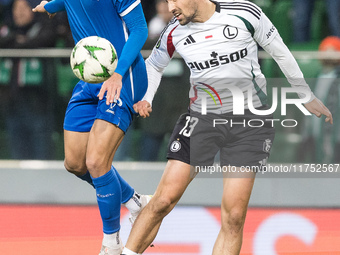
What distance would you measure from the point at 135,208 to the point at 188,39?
1.46 m

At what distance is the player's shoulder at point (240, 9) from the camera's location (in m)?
4.64

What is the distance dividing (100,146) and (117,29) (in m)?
0.84

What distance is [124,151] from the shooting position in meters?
7.32

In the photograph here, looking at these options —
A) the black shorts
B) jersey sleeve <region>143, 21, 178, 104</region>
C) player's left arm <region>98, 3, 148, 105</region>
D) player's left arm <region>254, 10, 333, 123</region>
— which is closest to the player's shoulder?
player's left arm <region>254, 10, 333, 123</region>

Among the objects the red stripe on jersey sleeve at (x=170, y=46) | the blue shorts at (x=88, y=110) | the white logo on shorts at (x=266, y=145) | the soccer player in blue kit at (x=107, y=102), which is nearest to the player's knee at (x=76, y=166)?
the soccer player in blue kit at (x=107, y=102)

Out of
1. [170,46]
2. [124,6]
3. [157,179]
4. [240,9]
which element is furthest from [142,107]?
[157,179]

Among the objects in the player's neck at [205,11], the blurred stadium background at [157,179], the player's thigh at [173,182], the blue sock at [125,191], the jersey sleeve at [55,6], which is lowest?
the blurred stadium background at [157,179]

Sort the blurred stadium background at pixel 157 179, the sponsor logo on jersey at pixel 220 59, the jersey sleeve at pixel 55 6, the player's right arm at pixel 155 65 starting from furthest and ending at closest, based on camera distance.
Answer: the blurred stadium background at pixel 157 179 → the jersey sleeve at pixel 55 6 → the player's right arm at pixel 155 65 → the sponsor logo on jersey at pixel 220 59

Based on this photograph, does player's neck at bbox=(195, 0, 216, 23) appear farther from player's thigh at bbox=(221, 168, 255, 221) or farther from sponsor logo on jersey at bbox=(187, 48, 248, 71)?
player's thigh at bbox=(221, 168, 255, 221)

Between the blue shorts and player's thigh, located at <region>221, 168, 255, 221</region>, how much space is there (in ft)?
2.88

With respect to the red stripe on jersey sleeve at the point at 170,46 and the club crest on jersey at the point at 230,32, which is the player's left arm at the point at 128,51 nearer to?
the red stripe on jersey sleeve at the point at 170,46

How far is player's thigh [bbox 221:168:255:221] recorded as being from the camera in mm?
4602

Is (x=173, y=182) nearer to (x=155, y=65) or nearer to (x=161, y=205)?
(x=161, y=205)

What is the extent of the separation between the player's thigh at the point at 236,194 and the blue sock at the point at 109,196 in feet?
2.61
